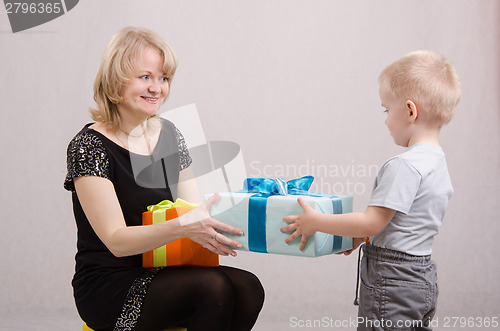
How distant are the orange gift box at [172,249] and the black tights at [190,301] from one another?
58mm

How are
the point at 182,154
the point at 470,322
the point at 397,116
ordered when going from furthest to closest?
the point at 470,322 → the point at 182,154 → the point at 397,116

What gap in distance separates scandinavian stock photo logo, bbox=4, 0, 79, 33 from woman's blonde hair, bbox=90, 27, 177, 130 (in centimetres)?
139

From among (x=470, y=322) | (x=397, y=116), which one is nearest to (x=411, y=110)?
(x=397, y=116)

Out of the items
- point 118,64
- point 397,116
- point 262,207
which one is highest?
point 118,64

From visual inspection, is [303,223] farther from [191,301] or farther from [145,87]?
[145,87]

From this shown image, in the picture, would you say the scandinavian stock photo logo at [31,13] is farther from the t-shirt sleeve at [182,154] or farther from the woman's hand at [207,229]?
the woman's hand at [207,229]

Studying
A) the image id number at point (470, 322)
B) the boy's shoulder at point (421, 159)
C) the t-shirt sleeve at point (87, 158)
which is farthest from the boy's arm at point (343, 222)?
the image id number at point (470, 322)

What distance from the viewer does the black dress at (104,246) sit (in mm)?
1459

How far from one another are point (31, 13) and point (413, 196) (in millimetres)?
2247

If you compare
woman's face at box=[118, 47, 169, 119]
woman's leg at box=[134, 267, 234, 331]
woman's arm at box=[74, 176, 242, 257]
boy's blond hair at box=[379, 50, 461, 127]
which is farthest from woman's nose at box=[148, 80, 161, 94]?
boy's blond hair at box=[379, 50, 461, 127]

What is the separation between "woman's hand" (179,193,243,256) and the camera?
144 centimetres

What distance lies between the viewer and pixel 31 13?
2.88 m

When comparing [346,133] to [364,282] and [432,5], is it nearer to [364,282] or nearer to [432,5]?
[432,5]

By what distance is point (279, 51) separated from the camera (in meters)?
2.83
